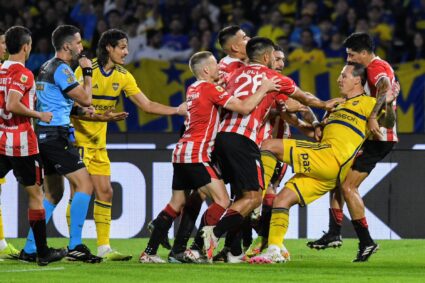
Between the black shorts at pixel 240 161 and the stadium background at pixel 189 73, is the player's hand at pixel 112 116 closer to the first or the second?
the black shorts at pixel 240 161

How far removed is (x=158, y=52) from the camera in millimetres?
17766

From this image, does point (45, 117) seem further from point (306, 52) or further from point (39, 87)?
point (306, 52)

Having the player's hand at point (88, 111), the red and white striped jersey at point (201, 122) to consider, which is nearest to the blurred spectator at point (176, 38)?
the player's hand at point (88, 111)

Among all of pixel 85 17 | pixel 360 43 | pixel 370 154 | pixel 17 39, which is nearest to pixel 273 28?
pixel 85 17

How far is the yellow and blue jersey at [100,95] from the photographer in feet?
34.0

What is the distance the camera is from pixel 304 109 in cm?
1041

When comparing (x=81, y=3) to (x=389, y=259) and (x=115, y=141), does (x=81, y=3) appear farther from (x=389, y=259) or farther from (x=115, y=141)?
(x=389, y=259)

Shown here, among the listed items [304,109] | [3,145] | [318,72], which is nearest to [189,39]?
[318,72]

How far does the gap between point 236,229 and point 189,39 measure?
8.60 meters

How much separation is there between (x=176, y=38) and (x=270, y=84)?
8508 mm

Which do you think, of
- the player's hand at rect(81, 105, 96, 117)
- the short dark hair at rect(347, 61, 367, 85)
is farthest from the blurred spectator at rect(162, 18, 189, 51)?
the player's hand at rect(81, 105, 96, 117)

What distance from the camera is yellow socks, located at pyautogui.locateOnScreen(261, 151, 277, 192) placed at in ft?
33.0

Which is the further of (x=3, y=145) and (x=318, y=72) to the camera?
(x=318, y=72)

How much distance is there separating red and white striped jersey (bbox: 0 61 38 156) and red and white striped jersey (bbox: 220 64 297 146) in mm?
1665
